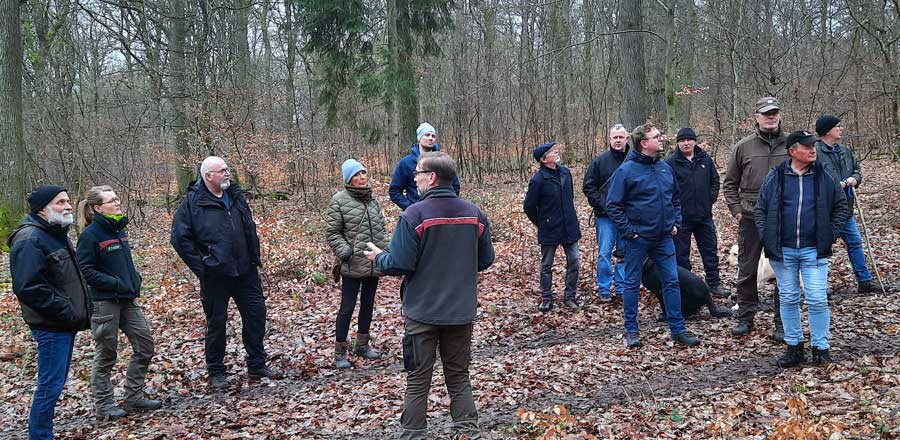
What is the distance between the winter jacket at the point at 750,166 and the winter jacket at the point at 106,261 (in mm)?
5600

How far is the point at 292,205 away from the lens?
16906mm

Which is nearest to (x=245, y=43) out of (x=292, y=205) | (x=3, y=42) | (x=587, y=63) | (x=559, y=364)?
(x=292, y=205)

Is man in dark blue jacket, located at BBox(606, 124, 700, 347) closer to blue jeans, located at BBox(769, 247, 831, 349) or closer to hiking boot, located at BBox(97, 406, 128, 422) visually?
blue jeans, located at BBox(769, 247, 831, 349)

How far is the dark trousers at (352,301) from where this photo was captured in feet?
19.7

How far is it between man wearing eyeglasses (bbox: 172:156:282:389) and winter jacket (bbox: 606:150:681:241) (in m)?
3.46

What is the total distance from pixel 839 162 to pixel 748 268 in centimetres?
178

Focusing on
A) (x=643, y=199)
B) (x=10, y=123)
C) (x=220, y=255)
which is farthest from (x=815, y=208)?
(x=10, y=123)

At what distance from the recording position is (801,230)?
4.88m

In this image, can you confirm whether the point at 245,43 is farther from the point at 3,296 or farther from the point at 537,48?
the point at 3,296

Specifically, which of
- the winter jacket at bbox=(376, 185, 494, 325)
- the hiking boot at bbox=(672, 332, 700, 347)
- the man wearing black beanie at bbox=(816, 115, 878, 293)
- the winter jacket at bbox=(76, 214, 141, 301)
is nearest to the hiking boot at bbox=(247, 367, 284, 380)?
the winter jacket at bbox=(76, 214, 141, 301)

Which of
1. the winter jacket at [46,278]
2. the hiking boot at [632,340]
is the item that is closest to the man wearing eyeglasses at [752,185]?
the hiking boot at [632,340]

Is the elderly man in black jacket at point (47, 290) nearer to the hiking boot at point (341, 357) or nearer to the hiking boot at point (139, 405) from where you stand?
the hiking boot at point (139, 405)

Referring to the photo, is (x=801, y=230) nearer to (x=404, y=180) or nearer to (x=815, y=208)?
(x=815, y=208)

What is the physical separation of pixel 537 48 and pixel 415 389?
1926cm
